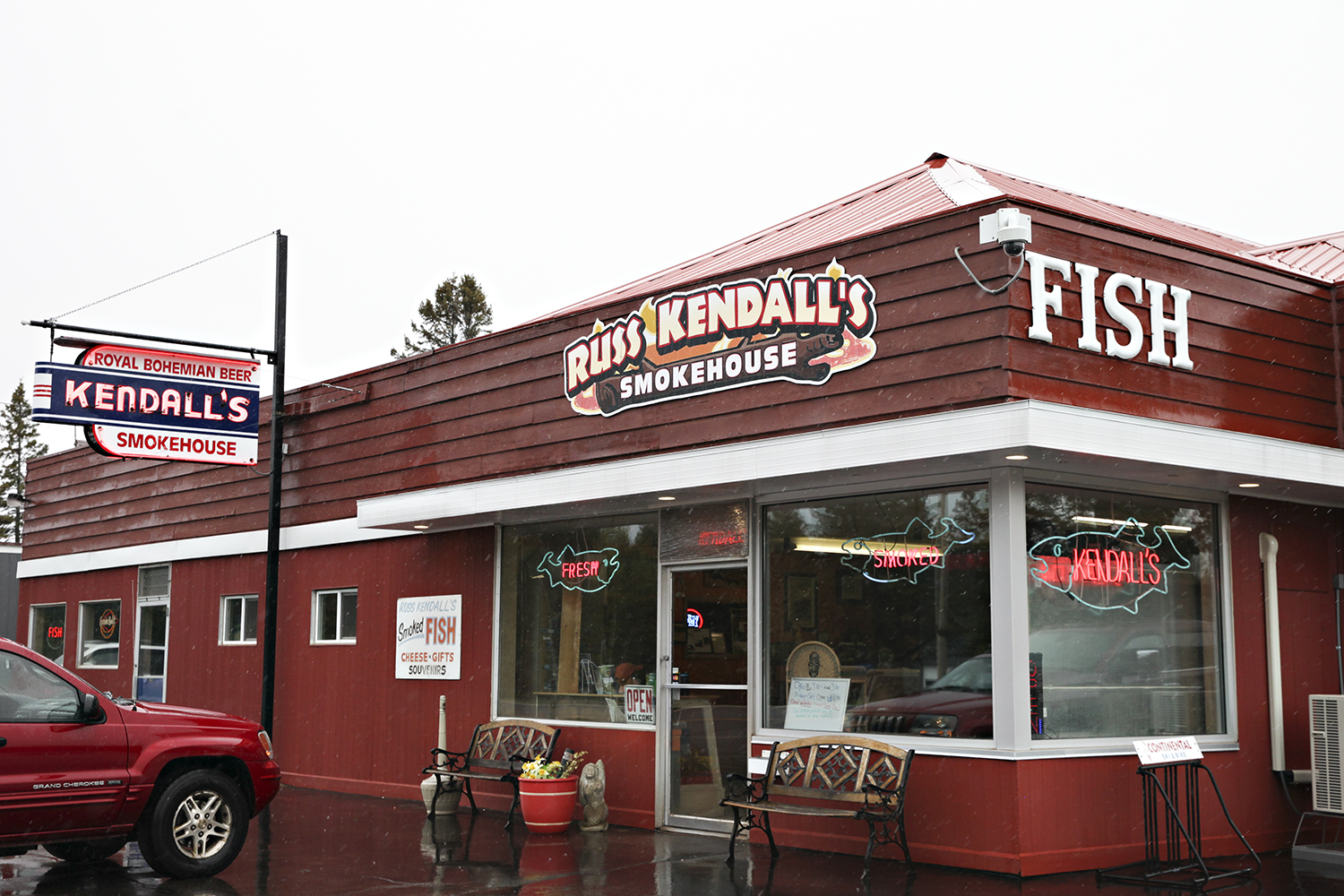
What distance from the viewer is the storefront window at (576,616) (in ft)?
38.5

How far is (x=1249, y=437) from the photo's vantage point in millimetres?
9414

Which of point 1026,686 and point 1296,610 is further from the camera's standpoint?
point 1296,610

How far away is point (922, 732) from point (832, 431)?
226cm

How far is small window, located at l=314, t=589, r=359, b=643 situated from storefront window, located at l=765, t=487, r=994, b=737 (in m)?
6.13

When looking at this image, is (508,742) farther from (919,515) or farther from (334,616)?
(919,515)

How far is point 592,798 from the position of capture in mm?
11305

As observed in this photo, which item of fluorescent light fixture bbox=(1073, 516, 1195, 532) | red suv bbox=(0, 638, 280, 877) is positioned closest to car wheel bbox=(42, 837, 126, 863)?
red suv bbox=(0, 638, 280, 877)

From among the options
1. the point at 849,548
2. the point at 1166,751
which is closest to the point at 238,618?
the point at 849,548

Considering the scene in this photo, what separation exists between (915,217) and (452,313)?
134 ft

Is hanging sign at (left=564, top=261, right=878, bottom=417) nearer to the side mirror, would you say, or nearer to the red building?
the red building

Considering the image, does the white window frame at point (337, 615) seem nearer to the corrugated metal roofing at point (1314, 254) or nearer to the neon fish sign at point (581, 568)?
the neon fish sign at point (581, 568)

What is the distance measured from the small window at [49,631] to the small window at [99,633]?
686 millimetres

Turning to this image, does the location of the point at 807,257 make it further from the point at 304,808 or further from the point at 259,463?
the point at 259,463

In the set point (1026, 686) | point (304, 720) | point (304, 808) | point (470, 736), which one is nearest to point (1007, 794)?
point (1026, 686)
